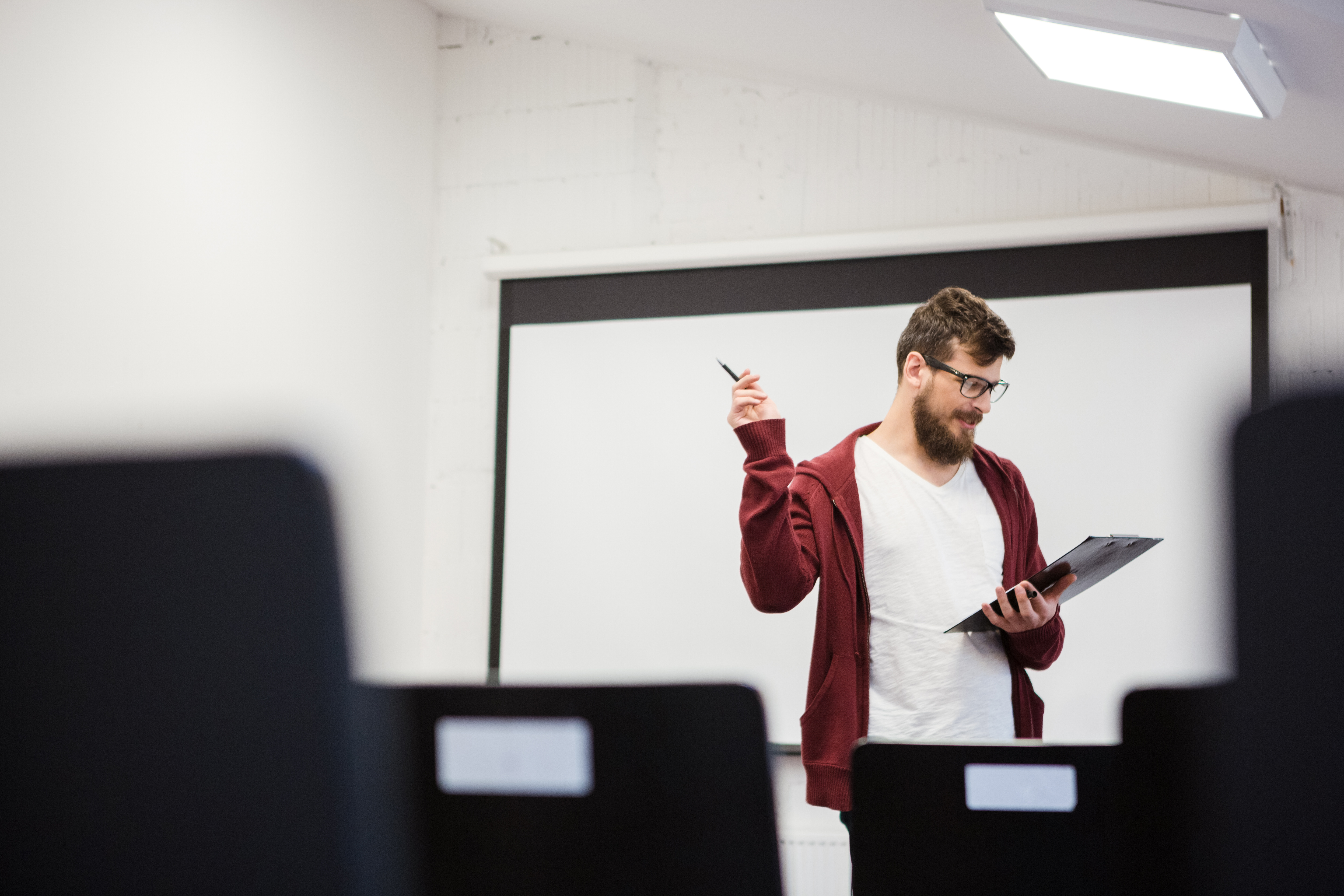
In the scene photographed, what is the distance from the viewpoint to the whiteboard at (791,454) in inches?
99.5

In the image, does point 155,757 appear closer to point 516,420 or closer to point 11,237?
point 11,237

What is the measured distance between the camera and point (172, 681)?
0.33 metres

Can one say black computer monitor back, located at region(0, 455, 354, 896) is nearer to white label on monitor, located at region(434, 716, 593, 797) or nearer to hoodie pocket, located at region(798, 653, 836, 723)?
white label on monitor, located at region(434, 716, 593, 797)

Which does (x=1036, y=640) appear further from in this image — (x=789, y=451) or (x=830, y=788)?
(x=789, y=451)

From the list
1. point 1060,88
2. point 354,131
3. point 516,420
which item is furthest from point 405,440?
point 1060,88

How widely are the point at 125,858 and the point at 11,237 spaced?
1871mm

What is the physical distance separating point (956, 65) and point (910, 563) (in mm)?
1374

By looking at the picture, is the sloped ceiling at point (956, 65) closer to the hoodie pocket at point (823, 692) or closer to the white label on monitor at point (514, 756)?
the hoodie pocket at point (823, 692)

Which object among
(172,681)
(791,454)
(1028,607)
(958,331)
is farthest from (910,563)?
(172,681)

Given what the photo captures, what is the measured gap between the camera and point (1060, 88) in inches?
93.0

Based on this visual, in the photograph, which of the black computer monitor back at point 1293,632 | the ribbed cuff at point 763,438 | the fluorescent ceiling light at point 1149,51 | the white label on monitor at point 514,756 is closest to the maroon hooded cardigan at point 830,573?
the ribbed cuff at point 763,438

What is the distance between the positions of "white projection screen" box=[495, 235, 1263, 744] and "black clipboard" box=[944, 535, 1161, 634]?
2.69ft

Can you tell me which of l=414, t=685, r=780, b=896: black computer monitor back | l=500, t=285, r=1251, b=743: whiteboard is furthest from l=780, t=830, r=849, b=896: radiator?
l=414, t=685, r=780, b=896: black computer monitor back

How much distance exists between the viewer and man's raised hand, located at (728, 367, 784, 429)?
1590 mm
